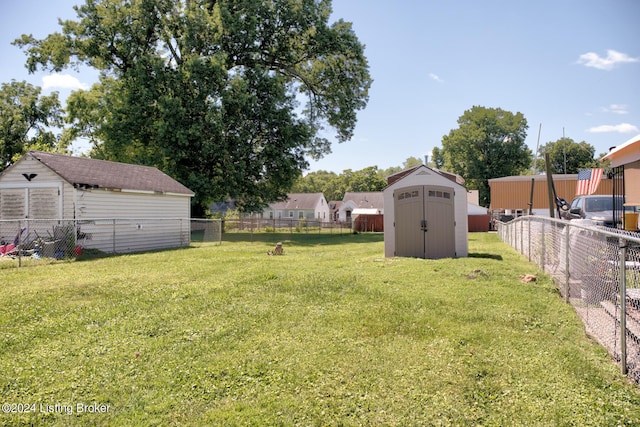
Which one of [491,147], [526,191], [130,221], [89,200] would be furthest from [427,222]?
[491,147]

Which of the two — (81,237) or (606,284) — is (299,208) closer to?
(81,237)

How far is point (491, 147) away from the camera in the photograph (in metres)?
61.6

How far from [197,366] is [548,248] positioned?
7389 millimetres

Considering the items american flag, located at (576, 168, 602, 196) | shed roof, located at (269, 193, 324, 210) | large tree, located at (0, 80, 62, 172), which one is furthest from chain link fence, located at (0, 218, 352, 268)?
shed roof, located at (269, 193, 324, 210)

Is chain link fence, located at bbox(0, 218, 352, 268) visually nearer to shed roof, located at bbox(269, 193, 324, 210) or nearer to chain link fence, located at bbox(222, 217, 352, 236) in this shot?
chain link fence, located at bbox(222, 217, 352, 236)

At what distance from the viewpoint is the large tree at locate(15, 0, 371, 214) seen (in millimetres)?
25688

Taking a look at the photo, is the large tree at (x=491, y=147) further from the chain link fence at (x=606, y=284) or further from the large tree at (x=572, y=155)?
the chain link fence at (x=606, y=284)

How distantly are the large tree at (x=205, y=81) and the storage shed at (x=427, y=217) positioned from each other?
16282mm

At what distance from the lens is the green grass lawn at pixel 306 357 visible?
3.30 m

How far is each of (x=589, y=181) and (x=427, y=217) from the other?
18.9 feet

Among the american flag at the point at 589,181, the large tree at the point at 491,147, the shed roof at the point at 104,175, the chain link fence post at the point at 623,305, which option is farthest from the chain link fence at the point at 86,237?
the large tree at the point at 491,147

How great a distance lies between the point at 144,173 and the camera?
63.7 ft

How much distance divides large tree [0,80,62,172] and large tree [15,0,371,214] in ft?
37.8

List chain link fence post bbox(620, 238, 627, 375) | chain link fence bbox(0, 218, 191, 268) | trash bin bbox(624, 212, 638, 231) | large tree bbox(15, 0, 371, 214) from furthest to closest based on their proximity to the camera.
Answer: large tree bbox(15, 0, 371, 214), chain link fence bbox(0, 218, 191, 268), trash bin bbox(624, 212, 638, 231), chain link fence post bbox(620, 238, 627, 375)
